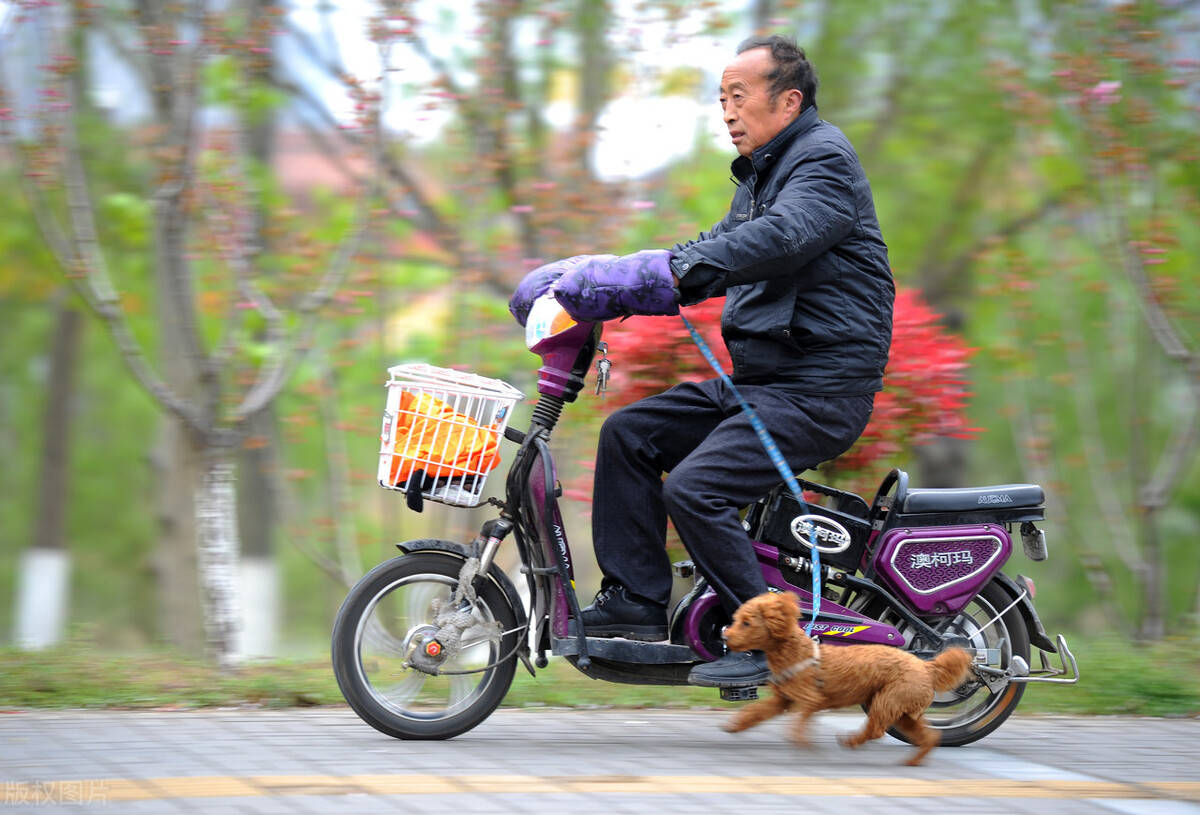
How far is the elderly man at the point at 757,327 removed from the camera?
14.7ft

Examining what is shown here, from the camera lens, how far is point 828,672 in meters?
4.58

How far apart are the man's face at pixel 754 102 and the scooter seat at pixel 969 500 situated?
1.41 meters

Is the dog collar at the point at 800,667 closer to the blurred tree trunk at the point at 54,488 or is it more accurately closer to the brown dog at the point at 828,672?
the brown dog at the point at 828,672

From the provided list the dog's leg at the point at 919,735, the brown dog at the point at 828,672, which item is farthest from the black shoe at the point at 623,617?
the dog's leg at the point at 919,735

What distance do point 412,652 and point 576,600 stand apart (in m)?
0.60

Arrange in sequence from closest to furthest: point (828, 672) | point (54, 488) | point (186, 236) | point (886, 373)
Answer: point (828, 672)
point (886, 373)
point (186, 236)
point (54, 488)

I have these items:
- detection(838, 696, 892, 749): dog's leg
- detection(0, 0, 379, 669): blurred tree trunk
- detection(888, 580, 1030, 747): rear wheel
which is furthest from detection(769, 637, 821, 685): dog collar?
detection(0, 0, 379, 669): blurred tree trunk

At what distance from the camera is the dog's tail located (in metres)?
4.66

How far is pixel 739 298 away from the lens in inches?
188

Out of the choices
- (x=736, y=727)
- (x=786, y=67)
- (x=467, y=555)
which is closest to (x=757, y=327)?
(x=786, y=67)

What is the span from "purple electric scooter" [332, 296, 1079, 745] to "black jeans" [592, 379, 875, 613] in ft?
0.58

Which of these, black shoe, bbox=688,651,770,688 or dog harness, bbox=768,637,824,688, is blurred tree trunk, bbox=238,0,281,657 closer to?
black shoe, bbox=688,651,770,688

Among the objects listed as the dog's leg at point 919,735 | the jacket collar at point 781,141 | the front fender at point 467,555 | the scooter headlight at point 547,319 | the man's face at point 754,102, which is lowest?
the dog's leg at point 919,735

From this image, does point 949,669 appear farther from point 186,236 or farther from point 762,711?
point 186,236
